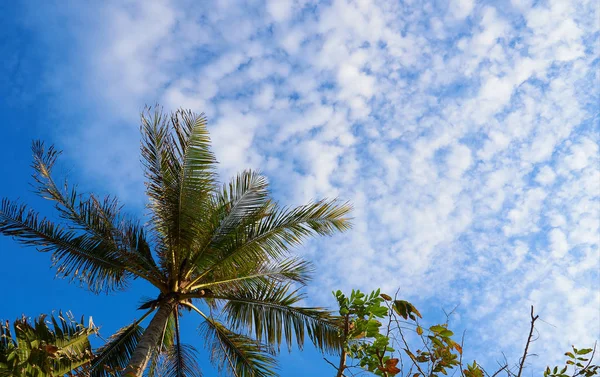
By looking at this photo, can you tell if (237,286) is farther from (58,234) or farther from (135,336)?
(58,234)

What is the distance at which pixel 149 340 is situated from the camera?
298 inches

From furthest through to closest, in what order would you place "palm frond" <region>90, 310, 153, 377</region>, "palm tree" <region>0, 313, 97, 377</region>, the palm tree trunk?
"palm frond" <region>90, 310, 153, 377</region> < the palm tree trunk < "palm tree" <region>0, 313, 97, 377</region>

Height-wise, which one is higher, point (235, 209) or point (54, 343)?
point (235, 209)

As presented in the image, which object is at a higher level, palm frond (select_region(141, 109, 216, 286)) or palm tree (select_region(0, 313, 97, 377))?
palm frond (select_region(141, 109, 216, 286))

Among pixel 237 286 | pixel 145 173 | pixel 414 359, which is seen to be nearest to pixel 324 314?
pixel 237 286

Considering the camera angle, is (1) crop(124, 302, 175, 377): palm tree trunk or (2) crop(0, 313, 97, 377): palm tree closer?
(2) crop(0, 313, 97, 377): palm tree

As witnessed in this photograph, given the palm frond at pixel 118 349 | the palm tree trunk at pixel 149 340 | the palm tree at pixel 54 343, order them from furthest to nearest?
the palm frond at pixel 118 349
the palm tree trunk at pixel 149 340
the palm tree at pixel 54 343

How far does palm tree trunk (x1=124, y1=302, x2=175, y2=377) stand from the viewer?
721 cm

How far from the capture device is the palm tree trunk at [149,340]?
23.6ft

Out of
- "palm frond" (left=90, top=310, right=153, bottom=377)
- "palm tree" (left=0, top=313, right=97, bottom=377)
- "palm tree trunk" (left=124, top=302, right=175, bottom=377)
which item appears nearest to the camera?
"palm tree" (left=0, top=313, right=97, bottom=377)

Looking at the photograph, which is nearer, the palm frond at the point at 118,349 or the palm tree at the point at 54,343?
the palm tree at the point at 54,343

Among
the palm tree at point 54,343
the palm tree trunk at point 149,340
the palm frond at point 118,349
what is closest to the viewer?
the palm tree at point 54,343

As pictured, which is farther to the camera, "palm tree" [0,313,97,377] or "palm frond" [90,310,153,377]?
"palm frond" [90,310,153,377]

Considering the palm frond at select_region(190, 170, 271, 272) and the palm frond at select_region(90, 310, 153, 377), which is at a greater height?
the palm frond at select_region(190, 170, 271, 272)
